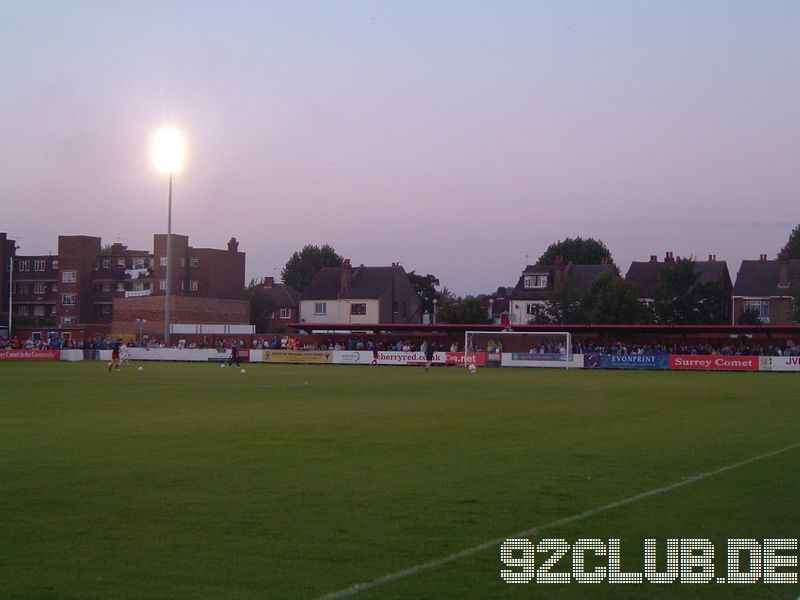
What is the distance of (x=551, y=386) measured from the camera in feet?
139

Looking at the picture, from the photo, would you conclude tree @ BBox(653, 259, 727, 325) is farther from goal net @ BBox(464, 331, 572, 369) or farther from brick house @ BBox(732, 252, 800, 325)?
goal net @ BBox(464, 331, 572, 369)

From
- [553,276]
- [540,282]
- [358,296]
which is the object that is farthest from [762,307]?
[358,296]

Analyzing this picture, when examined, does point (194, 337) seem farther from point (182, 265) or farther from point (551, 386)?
point (551, 386)

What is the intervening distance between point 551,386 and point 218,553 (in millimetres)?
33626

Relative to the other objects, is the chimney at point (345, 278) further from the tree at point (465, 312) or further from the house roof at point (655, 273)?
the house roof at point (655, 273)

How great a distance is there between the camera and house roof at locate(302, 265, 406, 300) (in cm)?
11275

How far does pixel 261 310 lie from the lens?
125 m

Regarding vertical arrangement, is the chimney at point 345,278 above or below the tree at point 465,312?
above

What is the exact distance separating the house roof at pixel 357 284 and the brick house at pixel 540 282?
538 inches

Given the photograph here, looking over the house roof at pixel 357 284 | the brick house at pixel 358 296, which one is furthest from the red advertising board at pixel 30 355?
the house roof at pixel 357 284

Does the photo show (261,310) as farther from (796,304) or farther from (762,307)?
(796,304)

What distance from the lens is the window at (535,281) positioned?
373ft

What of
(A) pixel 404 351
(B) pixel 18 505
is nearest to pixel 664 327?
(A) pixel 404 351

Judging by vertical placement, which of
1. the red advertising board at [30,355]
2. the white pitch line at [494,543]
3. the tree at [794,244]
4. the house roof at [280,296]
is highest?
the tree at [794,244]
